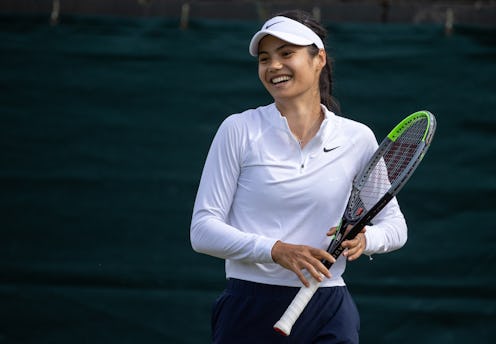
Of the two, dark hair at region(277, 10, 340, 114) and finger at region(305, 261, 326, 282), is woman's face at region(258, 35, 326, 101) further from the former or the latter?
finger at region(305, 261, 326, 282)

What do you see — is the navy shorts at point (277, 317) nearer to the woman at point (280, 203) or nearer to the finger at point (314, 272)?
the woman at point (280, 203)

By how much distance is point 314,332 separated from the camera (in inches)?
95.4

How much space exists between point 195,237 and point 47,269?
1.92 metres

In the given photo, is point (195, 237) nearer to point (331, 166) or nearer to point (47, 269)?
point (331, 166)

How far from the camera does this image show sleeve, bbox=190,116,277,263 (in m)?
2.39

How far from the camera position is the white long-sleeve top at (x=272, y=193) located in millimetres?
2418

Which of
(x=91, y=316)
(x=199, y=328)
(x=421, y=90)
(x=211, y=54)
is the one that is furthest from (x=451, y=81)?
(x=91, y=316)

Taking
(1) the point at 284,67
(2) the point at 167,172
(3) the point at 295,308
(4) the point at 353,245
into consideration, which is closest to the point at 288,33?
(1) the point at 284,67

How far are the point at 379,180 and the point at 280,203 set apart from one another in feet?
1.08

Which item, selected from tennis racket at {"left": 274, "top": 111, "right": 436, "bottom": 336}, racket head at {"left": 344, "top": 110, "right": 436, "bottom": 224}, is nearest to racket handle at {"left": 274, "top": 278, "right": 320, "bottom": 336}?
Answer: tennis racket at {"left": 274, "top": 111, "right": 436, "bottom": 336}

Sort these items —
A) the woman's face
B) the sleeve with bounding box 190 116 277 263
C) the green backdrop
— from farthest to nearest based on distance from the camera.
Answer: the green backdrop < the woman's face < the sleeve with bounding box 190 116 277 263

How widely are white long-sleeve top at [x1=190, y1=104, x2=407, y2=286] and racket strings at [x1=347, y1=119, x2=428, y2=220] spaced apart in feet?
0.17

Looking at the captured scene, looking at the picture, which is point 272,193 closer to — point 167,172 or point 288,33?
point 288,33

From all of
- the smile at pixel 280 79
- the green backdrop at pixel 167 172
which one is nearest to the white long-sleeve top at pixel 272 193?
the smile at pixel 280 79
